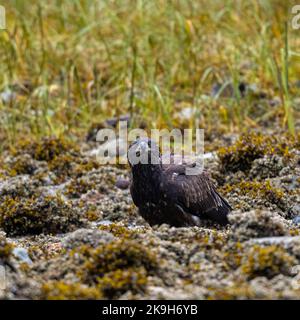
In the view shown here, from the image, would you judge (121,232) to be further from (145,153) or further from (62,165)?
(62,165)

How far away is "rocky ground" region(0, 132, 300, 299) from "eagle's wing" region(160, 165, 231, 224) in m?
0.13

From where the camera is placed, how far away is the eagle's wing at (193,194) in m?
5.64

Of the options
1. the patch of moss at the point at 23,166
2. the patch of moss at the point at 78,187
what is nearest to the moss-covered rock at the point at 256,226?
the patch of moss at the point at 78,187

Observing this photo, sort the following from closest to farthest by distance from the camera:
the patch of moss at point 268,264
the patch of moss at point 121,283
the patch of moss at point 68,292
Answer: the patch of moss at point 68,292, the patch of moss at point 121,283, the patch of moss at point 268,264

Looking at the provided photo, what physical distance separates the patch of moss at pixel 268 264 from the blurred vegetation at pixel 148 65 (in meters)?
4.01

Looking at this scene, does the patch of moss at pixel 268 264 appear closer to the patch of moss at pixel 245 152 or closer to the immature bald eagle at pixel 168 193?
the immature bald eagle at pixel 168 193

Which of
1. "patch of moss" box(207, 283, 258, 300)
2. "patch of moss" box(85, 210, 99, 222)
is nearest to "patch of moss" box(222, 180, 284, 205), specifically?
"patch of moss" box(85, 210, 99, 222)

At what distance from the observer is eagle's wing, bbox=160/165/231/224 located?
5645mm

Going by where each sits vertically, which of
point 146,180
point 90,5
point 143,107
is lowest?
point 146,180

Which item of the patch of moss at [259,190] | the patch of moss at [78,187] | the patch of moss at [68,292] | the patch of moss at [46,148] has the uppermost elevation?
the patch of moss at [46,148]

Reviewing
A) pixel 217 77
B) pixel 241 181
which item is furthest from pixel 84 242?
pixel 217 77

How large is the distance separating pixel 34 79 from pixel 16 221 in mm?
3776

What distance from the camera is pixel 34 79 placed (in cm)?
952
